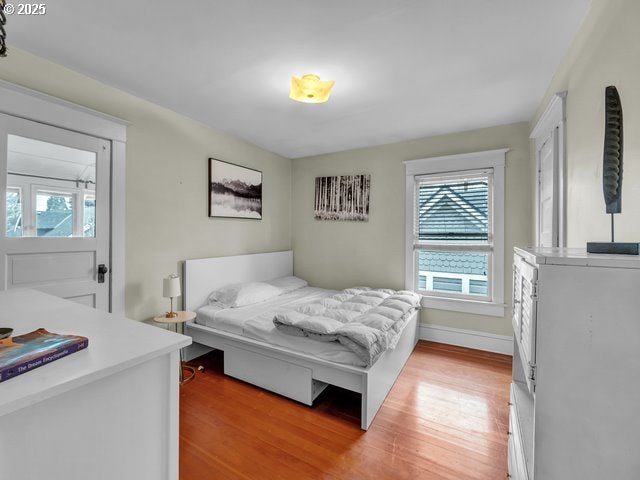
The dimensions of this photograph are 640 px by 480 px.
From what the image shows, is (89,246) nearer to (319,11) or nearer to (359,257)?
(319,11)

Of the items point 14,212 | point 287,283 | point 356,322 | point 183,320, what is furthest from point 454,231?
point 14,212

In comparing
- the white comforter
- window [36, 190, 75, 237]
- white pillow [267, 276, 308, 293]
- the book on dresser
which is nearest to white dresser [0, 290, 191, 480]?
the book on dresser

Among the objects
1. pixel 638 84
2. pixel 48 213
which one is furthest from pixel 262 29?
pixel 48 213

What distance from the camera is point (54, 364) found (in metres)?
0.71

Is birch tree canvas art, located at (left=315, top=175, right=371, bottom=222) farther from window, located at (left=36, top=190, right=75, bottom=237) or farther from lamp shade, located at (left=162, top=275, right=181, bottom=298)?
window, located at (left=36, top=190, right=75, bottom=237)

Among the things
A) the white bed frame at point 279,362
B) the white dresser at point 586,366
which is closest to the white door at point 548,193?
the white bed frame at point 279,362

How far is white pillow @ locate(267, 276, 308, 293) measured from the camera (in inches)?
146

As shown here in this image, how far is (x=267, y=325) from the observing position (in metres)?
2.45

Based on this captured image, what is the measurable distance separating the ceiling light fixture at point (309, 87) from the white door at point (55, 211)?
63.5 inches

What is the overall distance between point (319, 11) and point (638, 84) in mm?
1447

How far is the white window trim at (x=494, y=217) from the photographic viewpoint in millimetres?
3141

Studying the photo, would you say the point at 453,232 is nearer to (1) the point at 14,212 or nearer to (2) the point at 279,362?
(2) the point at 279,362

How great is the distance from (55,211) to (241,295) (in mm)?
1640

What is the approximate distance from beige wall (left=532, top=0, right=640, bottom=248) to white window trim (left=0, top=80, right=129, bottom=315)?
3.16 m
